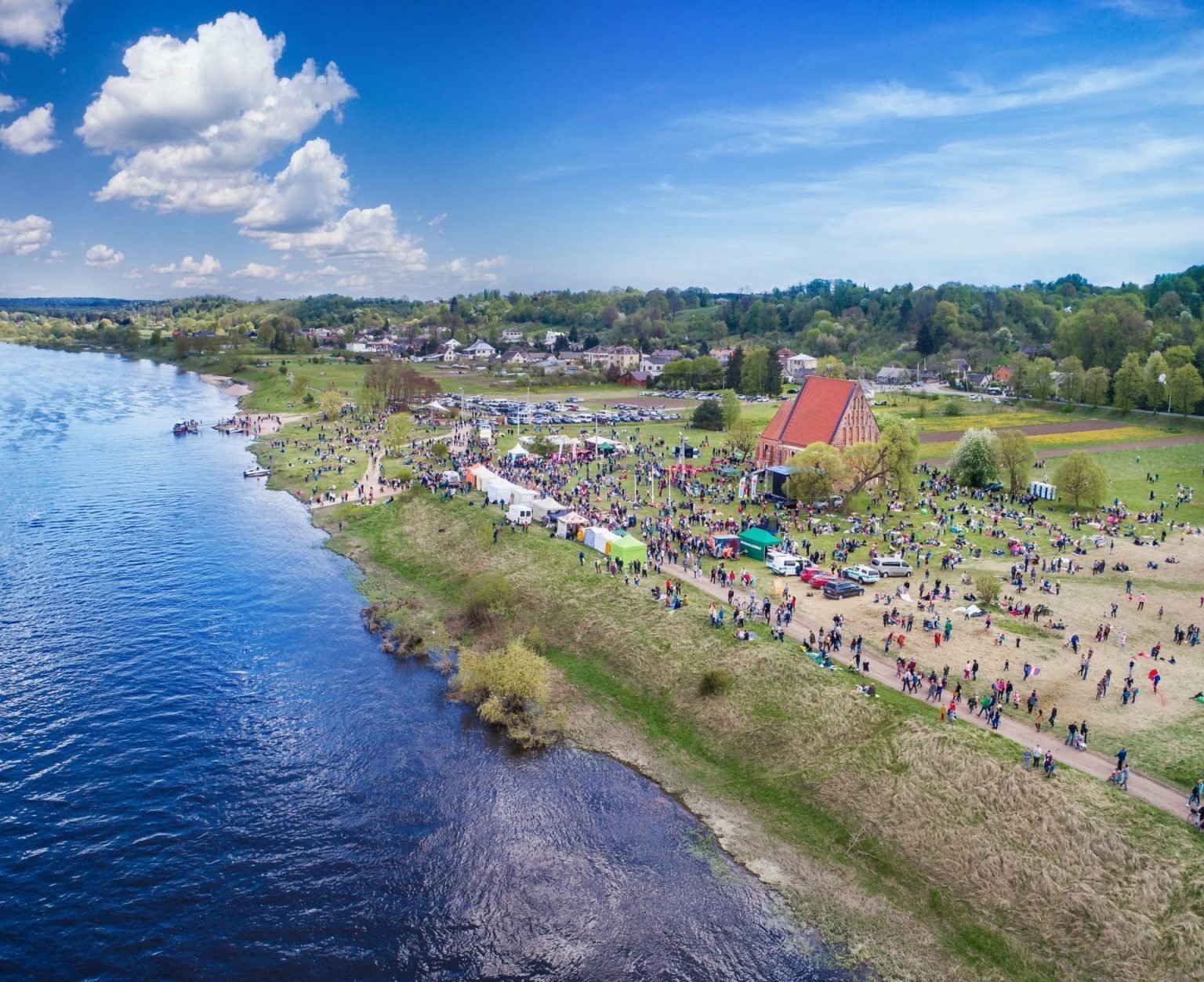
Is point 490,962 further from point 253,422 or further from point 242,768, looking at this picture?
point 253,422

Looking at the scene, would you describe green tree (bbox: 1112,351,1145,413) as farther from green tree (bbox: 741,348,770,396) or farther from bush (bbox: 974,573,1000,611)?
bush (bbox: 974,573,1000,611)

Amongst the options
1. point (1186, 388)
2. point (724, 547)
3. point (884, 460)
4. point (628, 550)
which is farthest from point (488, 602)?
point (1186, 388)

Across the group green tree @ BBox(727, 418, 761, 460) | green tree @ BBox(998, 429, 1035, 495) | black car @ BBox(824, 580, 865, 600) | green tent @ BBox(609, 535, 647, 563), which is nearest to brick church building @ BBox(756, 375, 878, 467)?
green tree @ BBox(727, 418, 761, 460)

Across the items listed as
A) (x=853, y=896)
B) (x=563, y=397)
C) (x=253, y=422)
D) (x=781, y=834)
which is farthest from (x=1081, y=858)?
(x=563, y=397)

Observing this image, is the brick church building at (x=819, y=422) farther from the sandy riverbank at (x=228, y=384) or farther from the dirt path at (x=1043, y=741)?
the sandy riverbank at (x=228, y=384)

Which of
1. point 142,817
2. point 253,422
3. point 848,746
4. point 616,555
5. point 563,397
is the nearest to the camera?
point 142,817

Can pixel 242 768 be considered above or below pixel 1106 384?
below

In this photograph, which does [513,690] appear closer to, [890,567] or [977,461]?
[890,567]
